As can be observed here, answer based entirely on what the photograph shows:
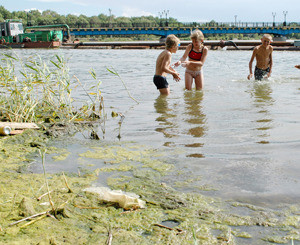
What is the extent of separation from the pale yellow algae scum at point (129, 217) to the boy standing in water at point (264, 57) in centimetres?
763

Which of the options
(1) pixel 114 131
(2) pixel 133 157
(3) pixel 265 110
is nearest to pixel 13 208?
(2) pixel 133 157

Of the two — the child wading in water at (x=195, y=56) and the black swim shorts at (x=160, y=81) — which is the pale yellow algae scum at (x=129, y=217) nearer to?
the black swim shorts at (x=160, y=81)

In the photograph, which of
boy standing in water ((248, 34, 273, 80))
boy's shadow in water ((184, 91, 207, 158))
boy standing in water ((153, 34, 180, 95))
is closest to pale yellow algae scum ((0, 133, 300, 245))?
boy's shadow in water ((184, 91, 207, 158))

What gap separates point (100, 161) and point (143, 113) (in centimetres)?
302

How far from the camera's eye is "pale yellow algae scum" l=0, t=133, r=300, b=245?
2.19 m

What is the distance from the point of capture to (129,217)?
8.11 feet

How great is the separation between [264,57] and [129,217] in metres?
8.68

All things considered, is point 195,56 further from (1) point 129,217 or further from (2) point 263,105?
(1) point 129,217

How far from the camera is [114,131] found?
5.24 metres

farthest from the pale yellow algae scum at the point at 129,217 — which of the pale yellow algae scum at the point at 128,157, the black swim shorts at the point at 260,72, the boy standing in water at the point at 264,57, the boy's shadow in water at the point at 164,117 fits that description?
the black swim shorts at the point at 260,72

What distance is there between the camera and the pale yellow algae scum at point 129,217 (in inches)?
86.1

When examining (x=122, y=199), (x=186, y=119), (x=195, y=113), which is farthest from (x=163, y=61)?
(x=122, y=199)

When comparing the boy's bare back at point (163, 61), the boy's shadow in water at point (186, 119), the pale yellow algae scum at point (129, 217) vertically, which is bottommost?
the pale yellow algae scum at point (129, 217)

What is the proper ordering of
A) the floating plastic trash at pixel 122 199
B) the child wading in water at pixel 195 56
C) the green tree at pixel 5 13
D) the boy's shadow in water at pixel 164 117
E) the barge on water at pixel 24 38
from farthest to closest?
1. the green tree at pixel 5 13
2. the barge on water at pixel 24 38
3. the child wading in water at pixel 195 56
4. the boy's shadow in water at pixel 164 117
5. the floating plastic trash at pixel 122 199
